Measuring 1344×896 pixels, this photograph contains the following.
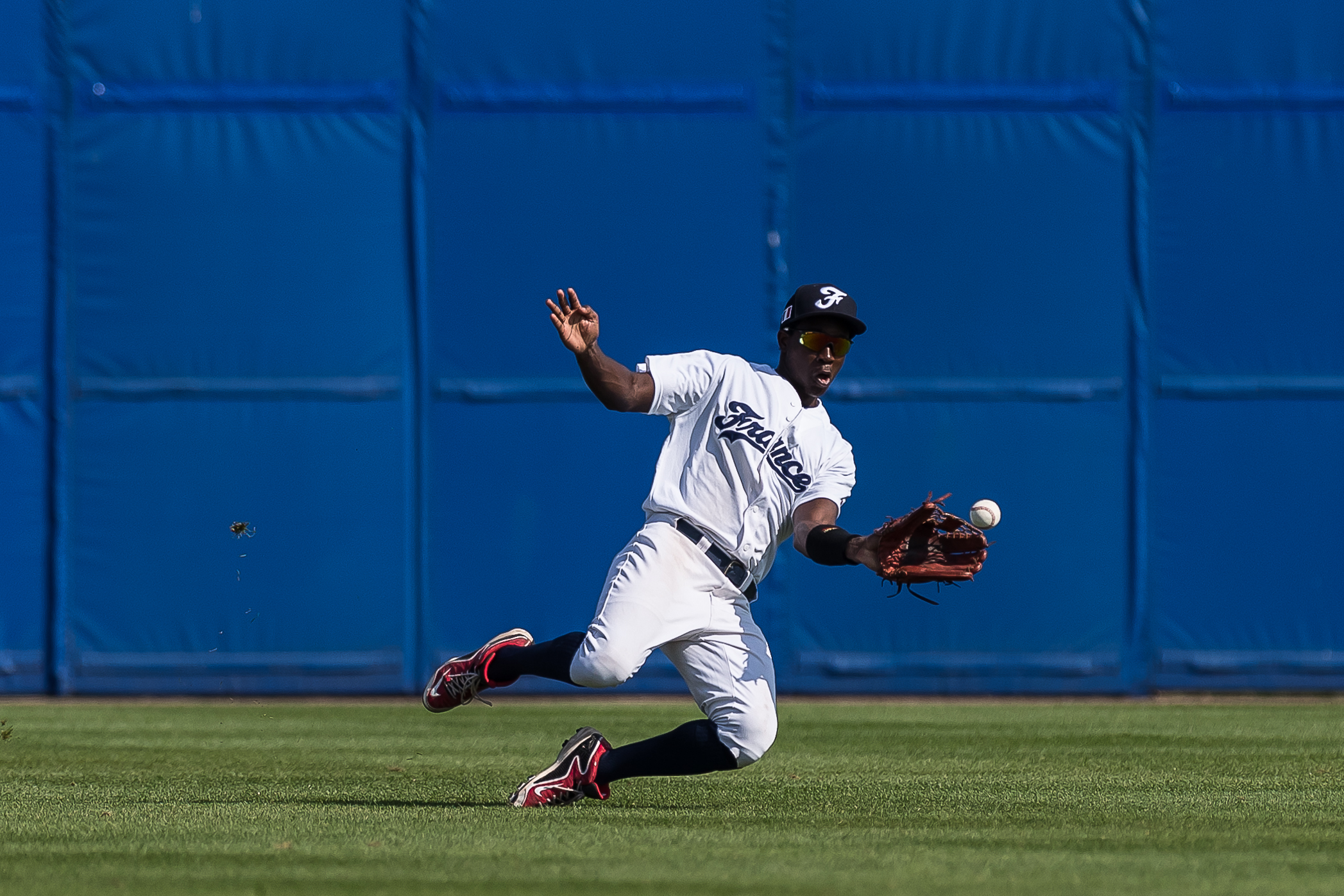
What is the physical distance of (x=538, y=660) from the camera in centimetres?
607

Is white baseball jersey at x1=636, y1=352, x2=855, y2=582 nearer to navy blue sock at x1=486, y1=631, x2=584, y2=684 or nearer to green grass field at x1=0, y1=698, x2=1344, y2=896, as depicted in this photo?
navy blue sock at x1=486, y1=631, x2=584, y2=684

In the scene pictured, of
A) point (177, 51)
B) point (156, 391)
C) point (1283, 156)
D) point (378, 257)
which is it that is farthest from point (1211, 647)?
point (177, 51)

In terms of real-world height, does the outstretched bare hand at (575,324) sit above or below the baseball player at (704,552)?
above

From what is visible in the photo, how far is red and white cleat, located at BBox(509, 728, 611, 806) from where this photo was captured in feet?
19.8

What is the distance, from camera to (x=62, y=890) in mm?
4289

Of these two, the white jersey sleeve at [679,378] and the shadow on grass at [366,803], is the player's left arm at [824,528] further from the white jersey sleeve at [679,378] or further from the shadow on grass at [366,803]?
the shadow on grass at [366,803]

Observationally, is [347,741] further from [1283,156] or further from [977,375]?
[1283,156]

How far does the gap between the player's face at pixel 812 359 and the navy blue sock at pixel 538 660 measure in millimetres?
1167

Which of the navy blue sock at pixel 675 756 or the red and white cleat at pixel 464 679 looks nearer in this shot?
the navy blue sock at pixel 675 756

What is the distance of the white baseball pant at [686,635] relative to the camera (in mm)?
5844

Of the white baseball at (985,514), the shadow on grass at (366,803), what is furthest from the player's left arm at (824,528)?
the shadow on grass at (366,803)

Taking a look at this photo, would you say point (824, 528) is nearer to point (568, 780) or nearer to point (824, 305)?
point (824, 305)

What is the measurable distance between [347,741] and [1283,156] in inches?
277

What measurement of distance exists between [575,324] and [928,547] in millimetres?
1324
